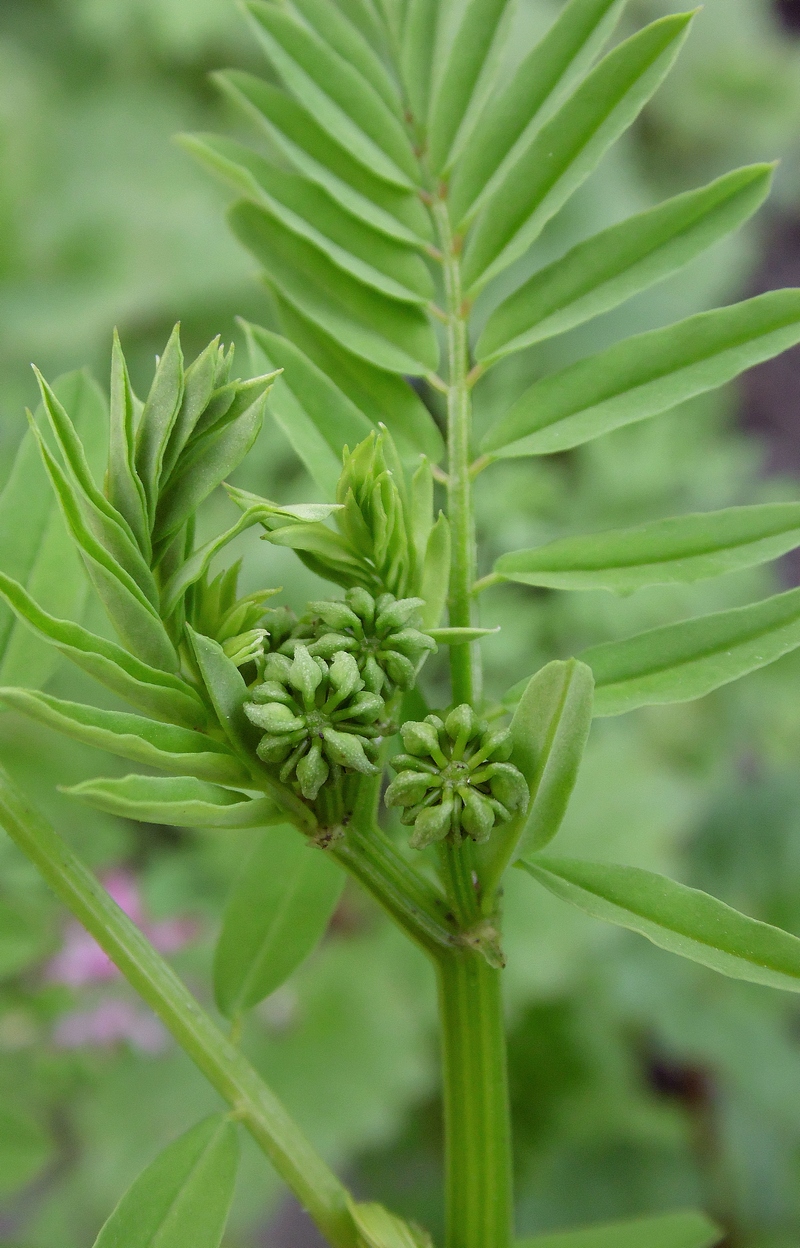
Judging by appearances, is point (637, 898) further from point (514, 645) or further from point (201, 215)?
point (201, 215)

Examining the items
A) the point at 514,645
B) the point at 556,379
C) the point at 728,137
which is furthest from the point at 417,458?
the point at 728,137

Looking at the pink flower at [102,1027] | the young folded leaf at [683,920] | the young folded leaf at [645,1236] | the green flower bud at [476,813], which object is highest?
the green flower bud at [476,813]

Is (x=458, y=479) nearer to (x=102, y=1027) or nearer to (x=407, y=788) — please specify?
(x=407, y=788)

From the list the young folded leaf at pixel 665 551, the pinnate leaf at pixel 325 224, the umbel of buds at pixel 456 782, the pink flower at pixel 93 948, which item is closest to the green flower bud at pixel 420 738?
the umbel of buds at pixel 456 782

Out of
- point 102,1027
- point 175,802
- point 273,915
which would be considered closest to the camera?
point 175,802

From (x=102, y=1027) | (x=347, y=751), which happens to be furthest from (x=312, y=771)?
(x=102, y=1027)

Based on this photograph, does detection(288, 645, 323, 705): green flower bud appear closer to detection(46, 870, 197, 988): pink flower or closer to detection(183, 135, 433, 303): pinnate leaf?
detection(183, 135, 433, 303): pinnate leaf

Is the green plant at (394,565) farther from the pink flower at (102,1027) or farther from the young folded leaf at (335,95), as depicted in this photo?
the pink flower at (102,1027)
